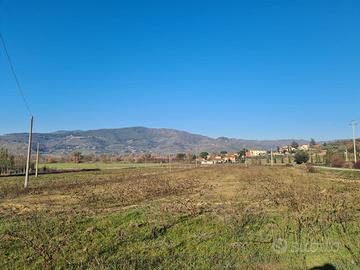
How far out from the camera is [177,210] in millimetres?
12594

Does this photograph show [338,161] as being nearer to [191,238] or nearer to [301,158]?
[301,158]

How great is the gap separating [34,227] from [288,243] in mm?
6475

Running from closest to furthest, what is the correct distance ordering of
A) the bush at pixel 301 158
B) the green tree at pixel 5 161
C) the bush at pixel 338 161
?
the bush at pixel 338 161, the green tree at pixel 5 161, the bush at pixel 301 158

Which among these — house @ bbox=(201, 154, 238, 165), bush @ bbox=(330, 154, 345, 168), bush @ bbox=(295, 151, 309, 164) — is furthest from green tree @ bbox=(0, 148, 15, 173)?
house @ bbox=(201, 154, 238, 165)

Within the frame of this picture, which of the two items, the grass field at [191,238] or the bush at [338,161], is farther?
the bush at [338,161]

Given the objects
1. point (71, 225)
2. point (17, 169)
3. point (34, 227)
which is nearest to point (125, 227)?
point (71, 225)

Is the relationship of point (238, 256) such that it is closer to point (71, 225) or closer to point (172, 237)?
point (172, 237)

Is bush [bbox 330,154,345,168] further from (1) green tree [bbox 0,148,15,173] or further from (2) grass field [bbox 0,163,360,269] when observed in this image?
(1) green tree [bbox 0,148,15,173]

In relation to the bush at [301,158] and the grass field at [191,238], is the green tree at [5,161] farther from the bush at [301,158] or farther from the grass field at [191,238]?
the grass field at [191,238]

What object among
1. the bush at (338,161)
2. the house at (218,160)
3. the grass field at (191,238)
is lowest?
the grass field at (191,238)

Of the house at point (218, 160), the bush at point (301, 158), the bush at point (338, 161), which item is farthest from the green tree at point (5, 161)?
the house at point (218, 160)

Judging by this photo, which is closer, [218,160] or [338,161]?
[338,161]

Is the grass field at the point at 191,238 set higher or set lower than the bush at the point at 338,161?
lower

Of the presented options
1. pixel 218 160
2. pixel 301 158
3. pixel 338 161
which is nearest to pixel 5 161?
pixel 338 161
